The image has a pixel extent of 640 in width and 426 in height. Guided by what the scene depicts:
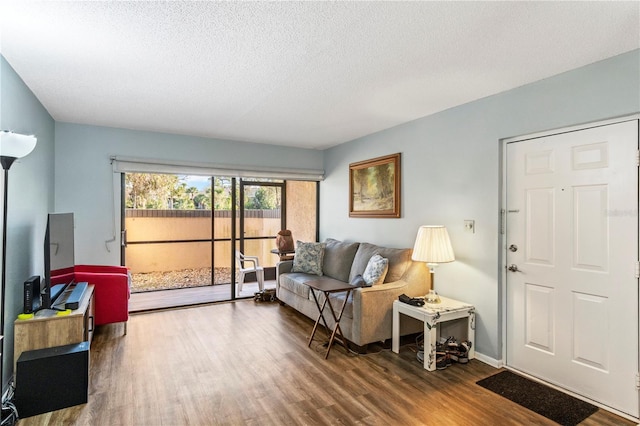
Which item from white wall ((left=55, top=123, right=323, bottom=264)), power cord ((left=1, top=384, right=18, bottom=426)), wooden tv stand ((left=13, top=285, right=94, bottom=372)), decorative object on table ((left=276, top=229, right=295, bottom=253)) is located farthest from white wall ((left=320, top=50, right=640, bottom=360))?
power cord ((left=1, top=384, right=18, bottom=426))

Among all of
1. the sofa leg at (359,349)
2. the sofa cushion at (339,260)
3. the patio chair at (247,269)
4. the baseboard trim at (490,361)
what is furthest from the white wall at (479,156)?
the patio chair at (247,269)

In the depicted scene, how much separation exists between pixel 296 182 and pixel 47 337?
13.6ft

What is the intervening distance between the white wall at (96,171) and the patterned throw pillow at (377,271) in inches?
118

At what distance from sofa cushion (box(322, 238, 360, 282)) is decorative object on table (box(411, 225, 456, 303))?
1.31 metres

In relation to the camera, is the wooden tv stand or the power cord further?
Result: the wooden tv stand

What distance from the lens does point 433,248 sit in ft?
10.7

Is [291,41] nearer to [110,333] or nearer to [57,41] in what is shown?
[57,41]

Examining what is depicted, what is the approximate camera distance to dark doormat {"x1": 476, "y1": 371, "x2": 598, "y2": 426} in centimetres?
232

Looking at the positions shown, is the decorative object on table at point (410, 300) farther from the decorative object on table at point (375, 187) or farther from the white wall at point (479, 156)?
the decorative object on table at point (375, 187)

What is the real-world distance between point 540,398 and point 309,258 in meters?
3.02

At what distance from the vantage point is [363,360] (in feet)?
10.5

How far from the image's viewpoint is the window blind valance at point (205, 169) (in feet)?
14.7

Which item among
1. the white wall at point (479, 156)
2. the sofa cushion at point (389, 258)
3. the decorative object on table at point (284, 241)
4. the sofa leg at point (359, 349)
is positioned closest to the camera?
the white wall at point (479, 156)

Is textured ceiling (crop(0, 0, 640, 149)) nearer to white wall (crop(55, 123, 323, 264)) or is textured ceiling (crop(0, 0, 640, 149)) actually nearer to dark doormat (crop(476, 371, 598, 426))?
white wall (crop(55, 123, 323, 264))
